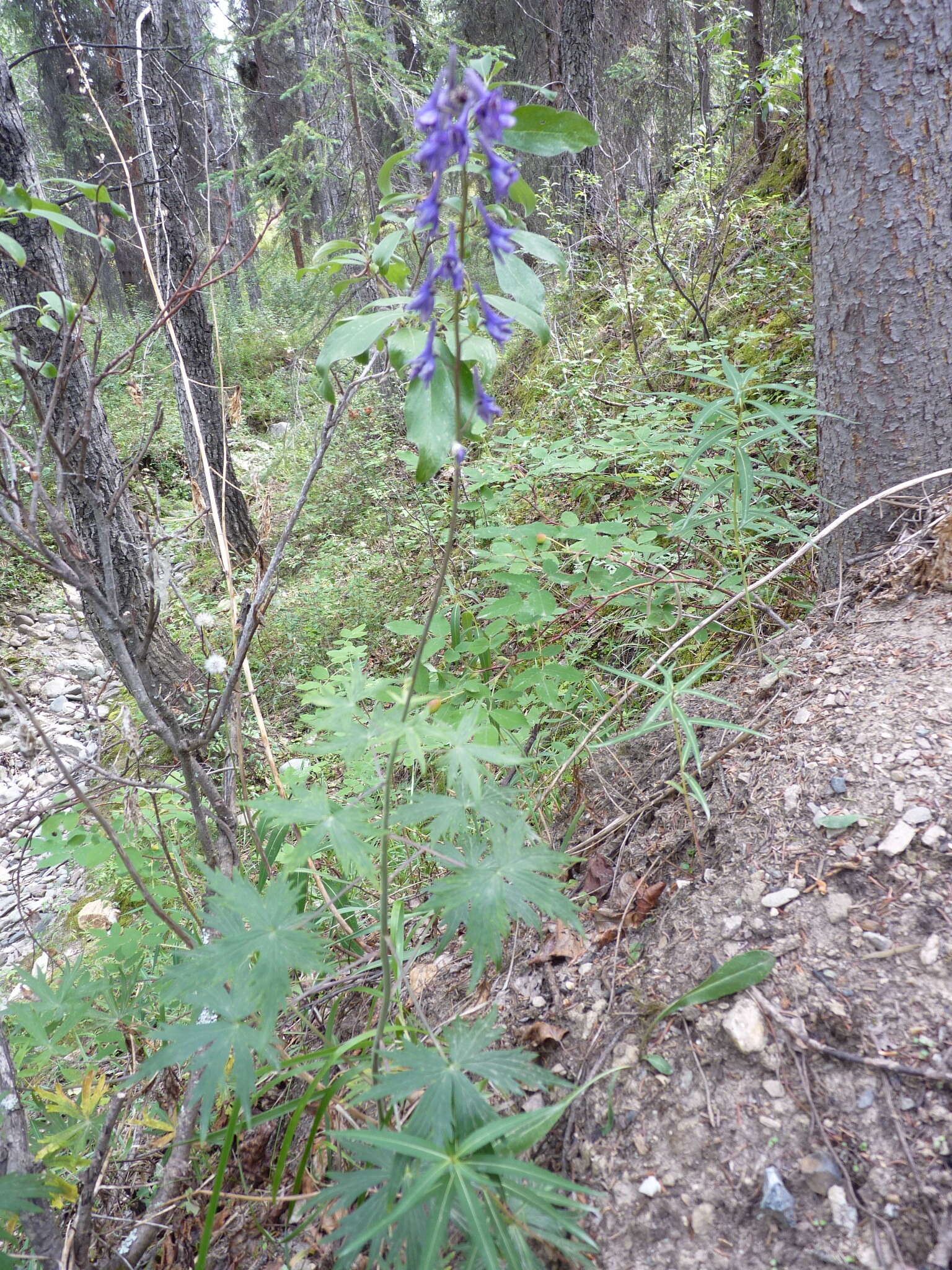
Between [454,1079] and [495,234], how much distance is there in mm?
1288

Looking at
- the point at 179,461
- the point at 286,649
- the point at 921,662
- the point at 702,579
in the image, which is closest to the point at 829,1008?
the point at 921,662

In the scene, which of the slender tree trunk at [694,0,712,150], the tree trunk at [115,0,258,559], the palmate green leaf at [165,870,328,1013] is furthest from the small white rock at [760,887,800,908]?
the slender tree trunk at [694,0,712,150]

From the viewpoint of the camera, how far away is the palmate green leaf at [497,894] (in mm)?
1108

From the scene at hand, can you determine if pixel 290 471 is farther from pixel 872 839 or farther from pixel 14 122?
pixel 872 839

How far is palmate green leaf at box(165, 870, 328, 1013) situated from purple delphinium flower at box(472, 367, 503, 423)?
0.91 metres

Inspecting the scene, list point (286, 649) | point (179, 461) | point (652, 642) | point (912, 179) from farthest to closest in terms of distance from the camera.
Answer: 1. point (179, 461)
2. point (286, 649)
3. point (652, 642)
4. point (912, 179)

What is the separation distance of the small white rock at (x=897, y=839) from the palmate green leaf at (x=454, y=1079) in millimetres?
792

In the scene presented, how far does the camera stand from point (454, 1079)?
3.50ft

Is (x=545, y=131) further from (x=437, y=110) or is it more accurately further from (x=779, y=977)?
(x=779, y=977)

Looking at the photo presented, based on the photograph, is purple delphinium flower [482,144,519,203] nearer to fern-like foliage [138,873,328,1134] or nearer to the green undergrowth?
the green undergrowth

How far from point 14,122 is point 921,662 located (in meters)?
4.49

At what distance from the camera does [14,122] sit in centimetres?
330

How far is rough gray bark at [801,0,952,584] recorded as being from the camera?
1.83m

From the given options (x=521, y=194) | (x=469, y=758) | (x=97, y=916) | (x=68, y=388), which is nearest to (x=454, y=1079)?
(x=469, y=758)
